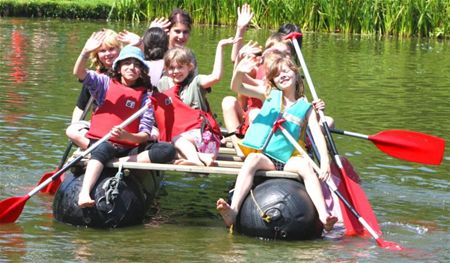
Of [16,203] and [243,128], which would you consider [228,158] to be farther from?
[16,203]

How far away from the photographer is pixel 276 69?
8.24m

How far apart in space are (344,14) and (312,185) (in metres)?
19.0

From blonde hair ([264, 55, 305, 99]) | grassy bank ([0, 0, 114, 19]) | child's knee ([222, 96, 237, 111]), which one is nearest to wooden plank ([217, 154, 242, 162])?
child's knee ([222, 96, 237, 111])

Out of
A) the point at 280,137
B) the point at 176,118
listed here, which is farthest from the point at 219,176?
the point at 280,137

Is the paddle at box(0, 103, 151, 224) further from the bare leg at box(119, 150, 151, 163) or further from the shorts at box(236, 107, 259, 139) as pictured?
the shorts at box(236, 107, 259, 139)

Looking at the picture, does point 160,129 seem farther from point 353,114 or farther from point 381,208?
point 353,114

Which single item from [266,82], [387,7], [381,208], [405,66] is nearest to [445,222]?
[381,208]

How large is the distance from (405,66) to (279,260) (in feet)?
42.9

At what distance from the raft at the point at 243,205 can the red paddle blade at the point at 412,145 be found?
1.35 metres

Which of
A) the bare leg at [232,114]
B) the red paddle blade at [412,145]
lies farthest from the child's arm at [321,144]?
the bare leg at [232,114]

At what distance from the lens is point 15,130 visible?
11672mm

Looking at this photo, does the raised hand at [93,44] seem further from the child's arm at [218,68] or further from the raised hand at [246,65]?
the raised hand at [246,65]

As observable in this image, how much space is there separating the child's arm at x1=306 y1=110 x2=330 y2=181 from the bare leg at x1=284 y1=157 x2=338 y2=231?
0.26 feet

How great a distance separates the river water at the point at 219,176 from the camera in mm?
7449
